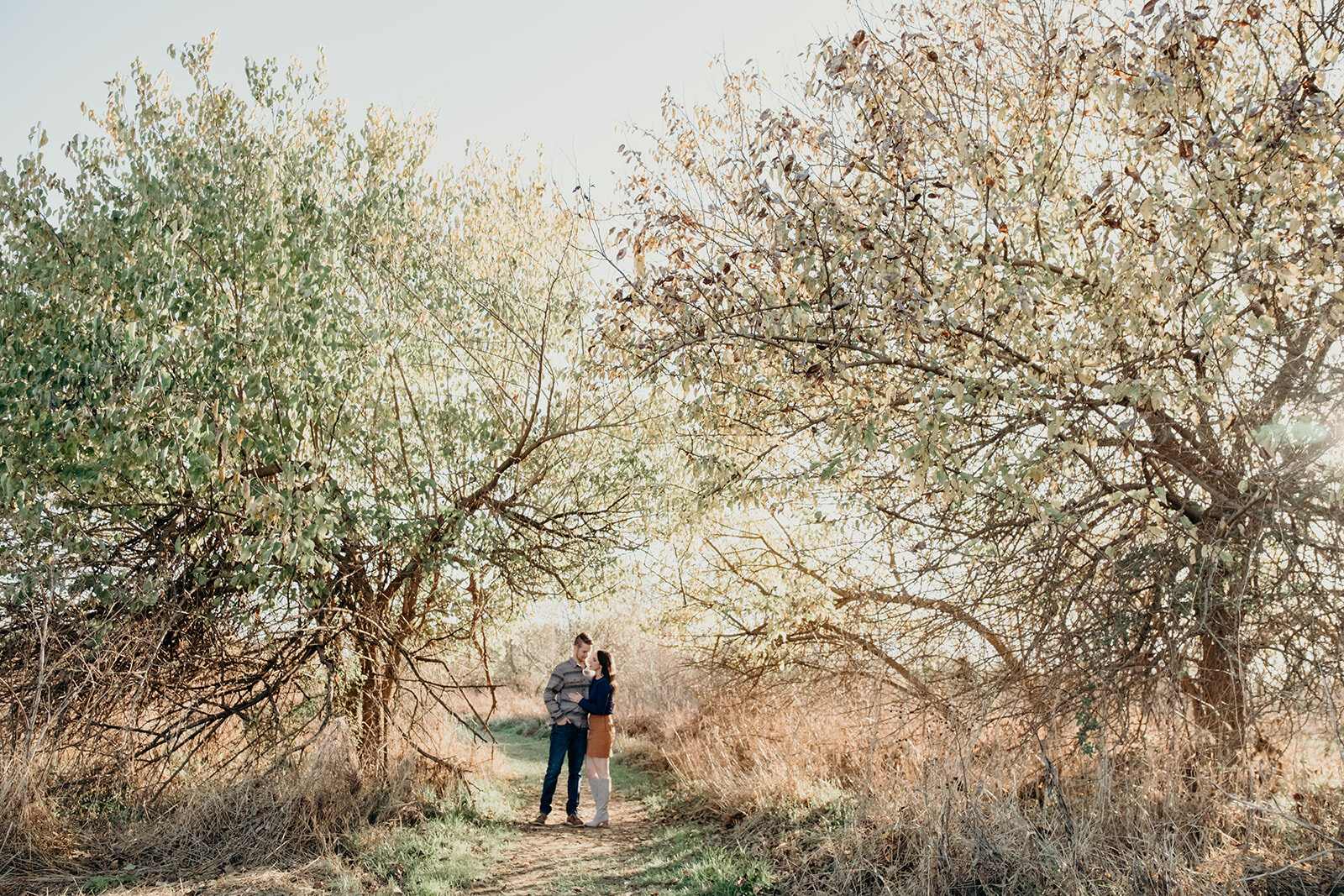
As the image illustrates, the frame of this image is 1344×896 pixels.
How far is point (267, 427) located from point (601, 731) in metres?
5.37

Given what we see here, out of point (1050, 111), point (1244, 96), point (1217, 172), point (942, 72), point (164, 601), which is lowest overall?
point (164, 601)

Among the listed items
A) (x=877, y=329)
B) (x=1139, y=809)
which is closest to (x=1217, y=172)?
(x=877, y=329)

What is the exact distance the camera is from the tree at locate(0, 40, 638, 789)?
21.3 ft

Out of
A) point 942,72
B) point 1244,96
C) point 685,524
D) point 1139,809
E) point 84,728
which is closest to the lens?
point 1244,96

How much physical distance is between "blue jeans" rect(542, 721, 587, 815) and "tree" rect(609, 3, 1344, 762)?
4.70m

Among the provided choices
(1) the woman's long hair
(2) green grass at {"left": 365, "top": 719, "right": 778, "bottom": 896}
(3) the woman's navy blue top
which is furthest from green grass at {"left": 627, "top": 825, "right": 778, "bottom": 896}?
(1) the woman's long hair

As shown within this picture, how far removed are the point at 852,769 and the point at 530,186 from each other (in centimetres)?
790

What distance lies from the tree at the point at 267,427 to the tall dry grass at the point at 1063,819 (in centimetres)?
430

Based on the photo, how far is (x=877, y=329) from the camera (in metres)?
5.44

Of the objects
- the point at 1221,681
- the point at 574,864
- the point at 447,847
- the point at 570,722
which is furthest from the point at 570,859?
the point at 1221,681

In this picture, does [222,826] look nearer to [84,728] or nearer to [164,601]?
[84,728]

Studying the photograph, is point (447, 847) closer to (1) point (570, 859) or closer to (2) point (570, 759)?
(1) point (570, 859)

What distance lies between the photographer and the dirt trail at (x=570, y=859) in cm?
713

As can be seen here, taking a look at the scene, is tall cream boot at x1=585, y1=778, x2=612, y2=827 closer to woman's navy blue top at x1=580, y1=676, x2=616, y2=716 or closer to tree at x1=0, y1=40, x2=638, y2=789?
woman's navy blue top at x1=580, y1=676, x2=616, y2=716
